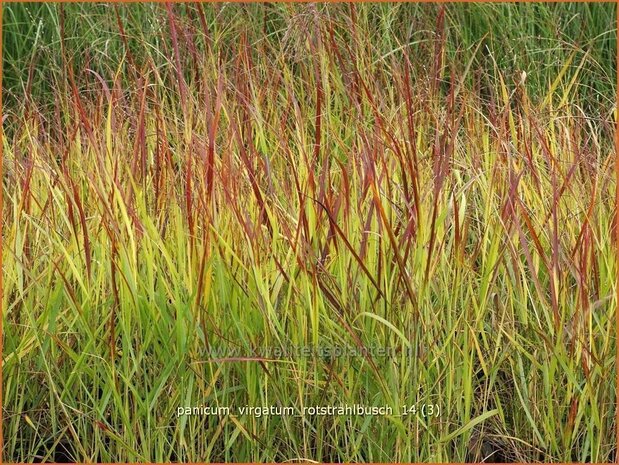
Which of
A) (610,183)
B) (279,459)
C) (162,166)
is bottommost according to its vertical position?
(279,459)

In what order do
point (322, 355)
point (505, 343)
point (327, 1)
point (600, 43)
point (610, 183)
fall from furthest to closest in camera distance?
point (600, 43) < point (327, 1) < point (610, 183) < point (505, 343) < point (322, 355)

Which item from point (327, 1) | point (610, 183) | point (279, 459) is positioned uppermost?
point (327, 1)

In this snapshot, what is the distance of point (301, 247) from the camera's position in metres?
2.57

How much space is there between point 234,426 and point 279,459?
0.15 metres

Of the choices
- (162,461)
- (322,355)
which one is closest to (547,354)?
(322,355)

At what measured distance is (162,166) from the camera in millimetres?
2805

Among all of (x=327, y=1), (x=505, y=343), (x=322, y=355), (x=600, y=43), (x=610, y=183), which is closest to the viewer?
(x=322, y=355)

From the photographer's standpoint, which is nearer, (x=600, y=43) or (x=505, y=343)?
(x=505, y=343)

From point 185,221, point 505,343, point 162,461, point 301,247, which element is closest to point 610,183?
point 505,343

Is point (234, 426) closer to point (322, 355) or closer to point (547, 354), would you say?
point (322, 355)

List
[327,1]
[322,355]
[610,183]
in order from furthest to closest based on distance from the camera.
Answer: [327,1], [610,183], [322,355]

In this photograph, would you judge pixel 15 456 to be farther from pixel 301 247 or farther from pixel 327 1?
pixel 327 1

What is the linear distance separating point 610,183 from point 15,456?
→ 6.47 ft

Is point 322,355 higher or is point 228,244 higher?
point 228,244
